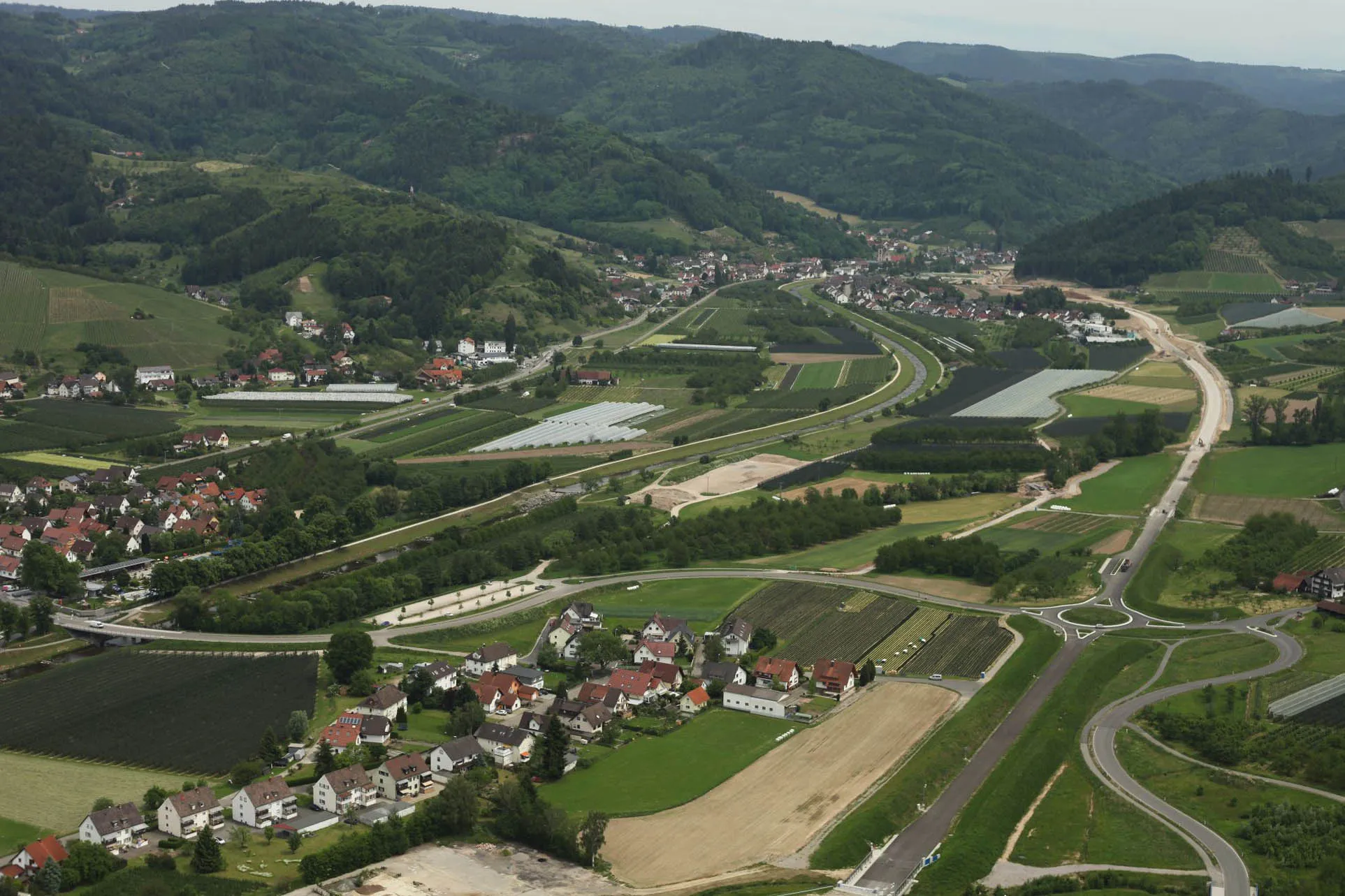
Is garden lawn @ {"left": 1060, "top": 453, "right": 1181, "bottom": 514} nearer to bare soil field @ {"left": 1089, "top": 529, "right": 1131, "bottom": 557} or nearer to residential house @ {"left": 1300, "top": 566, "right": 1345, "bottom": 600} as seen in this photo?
bare soil field @ {"left": 1089, "top": 529, "right": 1131, "bottom": 557}

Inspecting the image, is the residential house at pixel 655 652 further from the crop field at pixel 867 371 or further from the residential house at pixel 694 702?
the crop field at pixel 867 371

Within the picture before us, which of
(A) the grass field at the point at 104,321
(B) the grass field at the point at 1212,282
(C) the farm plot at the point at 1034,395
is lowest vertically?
(C) the farm plot at the point at 1034,395

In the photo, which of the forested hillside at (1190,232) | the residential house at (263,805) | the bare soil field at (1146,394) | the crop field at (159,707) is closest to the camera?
the residential house at (263,805)

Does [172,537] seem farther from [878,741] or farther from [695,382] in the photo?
[695,382]

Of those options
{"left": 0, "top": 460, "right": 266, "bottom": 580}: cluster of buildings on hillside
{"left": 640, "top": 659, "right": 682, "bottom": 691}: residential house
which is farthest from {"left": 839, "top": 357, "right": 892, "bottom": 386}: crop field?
{"left": 640, "top": 659, "right": 682, "bottom": 691}: residential house

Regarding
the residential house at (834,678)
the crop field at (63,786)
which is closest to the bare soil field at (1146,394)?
the residential house at (834,678)

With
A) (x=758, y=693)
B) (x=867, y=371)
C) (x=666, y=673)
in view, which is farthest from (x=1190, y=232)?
(x=758, y=693)

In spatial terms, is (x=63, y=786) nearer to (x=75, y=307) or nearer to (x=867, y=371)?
(x=75, y=307)
